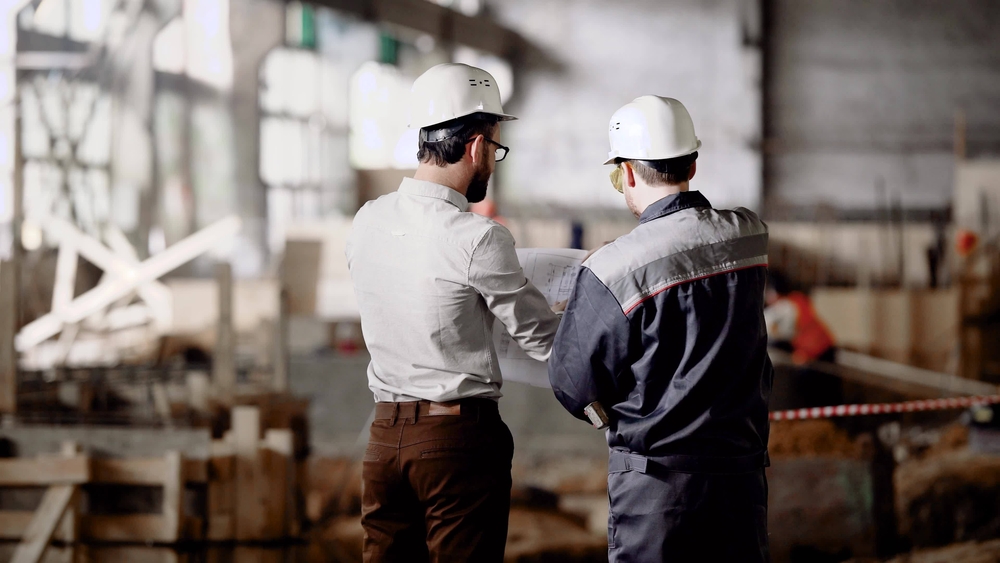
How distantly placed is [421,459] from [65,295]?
29.8 ft

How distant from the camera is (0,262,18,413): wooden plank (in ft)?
19.0

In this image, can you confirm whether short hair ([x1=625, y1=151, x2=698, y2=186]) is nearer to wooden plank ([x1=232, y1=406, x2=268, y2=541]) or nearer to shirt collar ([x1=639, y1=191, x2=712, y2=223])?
shirt collar ([x1=639, y1=191, x2=712, y2=223])

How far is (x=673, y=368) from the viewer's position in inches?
81.5

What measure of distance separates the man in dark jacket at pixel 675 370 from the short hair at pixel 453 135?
415mm

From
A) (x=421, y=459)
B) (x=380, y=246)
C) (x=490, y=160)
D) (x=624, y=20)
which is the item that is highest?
(x=624, y=20)

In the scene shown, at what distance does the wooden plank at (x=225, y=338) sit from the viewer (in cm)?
647

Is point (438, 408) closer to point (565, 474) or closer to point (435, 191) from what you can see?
point (435, 191)

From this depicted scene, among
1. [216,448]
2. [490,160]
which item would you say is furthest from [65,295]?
[490,160]

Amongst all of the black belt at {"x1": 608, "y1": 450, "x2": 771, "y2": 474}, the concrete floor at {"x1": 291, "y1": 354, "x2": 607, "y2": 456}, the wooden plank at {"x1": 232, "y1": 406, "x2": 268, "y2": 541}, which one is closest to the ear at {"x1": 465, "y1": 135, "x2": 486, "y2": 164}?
the black belt at {"x1": 608, "y1": 450, "x2": 771, "y2": 474}

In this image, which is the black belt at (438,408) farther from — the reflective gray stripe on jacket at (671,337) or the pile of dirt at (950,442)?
the pile of dirt at (950,442)

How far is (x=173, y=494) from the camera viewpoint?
5.33 m

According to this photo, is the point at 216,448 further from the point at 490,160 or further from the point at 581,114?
the point at 581,114

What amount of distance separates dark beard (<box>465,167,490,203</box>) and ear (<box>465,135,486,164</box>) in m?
0.04

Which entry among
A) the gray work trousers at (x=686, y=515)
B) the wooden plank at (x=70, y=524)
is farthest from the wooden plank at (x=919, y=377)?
the gray work trousers at (x=686, y=515)
